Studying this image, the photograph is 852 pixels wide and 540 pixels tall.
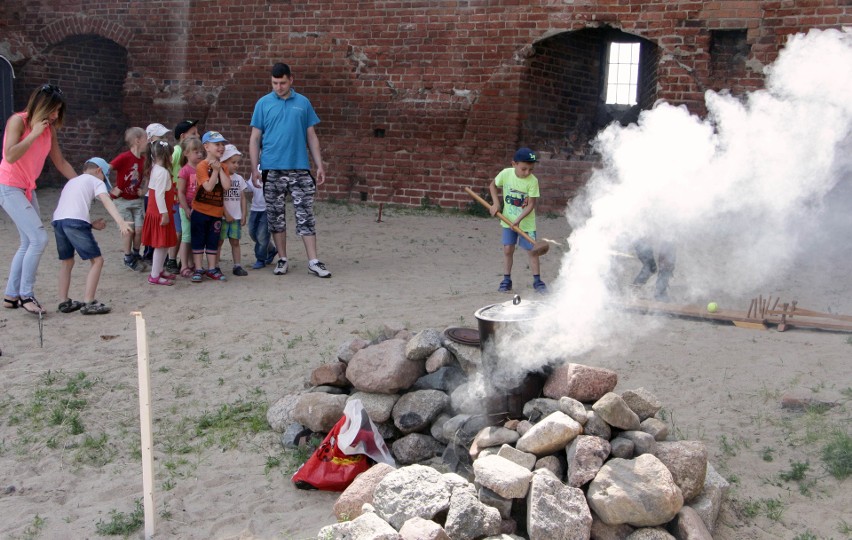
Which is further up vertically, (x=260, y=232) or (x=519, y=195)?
(x=519, y=195)

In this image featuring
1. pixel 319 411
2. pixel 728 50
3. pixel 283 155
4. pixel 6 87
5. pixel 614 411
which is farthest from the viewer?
pixel 6 87

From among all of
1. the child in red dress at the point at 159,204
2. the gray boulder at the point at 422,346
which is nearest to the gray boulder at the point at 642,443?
the gray boulder at the point at 422,346

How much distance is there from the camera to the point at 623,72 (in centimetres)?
1244

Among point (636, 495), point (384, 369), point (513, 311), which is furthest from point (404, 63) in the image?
point (636, 495)

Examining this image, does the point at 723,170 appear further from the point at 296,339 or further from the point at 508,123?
the point at 508,123

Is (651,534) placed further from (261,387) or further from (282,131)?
(282,131)

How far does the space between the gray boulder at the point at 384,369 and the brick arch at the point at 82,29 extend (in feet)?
35.3

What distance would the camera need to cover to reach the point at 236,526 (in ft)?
13.0

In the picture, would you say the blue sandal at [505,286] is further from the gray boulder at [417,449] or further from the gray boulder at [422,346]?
the gray boulder at [417,449]

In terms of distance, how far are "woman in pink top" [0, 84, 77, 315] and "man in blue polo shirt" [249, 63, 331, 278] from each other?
72.4 inches

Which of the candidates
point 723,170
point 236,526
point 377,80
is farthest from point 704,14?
point 236,526

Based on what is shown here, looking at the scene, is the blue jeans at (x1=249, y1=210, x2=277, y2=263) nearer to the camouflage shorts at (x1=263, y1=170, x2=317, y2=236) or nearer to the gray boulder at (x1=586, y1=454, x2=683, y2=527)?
the camouflage shorts at (x1=263, y1=170, x2=317, y2=236)

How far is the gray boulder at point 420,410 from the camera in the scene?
461cm

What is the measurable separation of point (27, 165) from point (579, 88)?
8.13m
